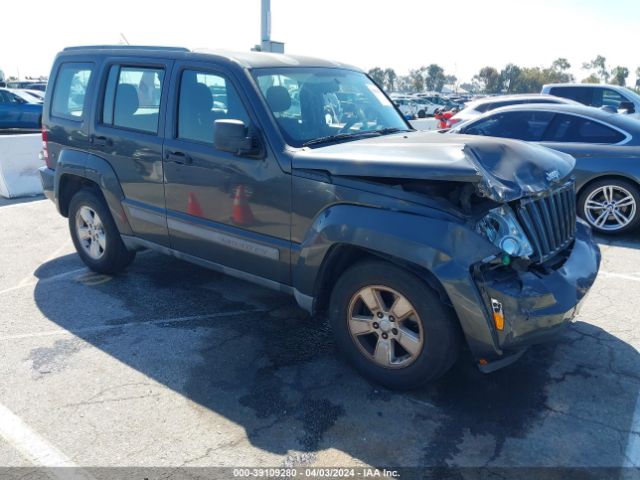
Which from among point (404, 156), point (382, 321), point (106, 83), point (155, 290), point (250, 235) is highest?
point (106, 83)

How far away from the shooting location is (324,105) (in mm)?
4055

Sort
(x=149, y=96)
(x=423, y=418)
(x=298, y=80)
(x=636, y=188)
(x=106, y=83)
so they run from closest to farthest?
(x=423, y=418) < (x=298, y=80) < (x=149, y=96) < (x=106, y=83) < (x=636, y=188)

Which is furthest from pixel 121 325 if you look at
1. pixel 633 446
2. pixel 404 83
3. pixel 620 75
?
pixel 404 83

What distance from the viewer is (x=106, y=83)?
476 centimetres

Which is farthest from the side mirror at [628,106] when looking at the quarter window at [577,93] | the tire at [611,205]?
the tire at [611,205]

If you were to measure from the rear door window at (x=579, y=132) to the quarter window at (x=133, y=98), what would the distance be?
5159 millimetres

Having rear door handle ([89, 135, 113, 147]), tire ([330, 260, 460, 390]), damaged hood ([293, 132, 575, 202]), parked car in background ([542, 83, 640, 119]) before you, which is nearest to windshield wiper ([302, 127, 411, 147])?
damaged hood ([293, 132, 575, 202])

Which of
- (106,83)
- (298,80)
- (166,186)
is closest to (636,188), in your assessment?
(298,80)

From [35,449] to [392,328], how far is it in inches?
83.0

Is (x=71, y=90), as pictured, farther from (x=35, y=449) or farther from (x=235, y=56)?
(x=35, y=449)

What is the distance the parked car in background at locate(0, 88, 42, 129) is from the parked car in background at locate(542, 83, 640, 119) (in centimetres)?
1508

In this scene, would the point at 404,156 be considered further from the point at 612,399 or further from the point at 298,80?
the point at 612,399

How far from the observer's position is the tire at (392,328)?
3.00 metres

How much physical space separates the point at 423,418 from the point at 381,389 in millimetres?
369
